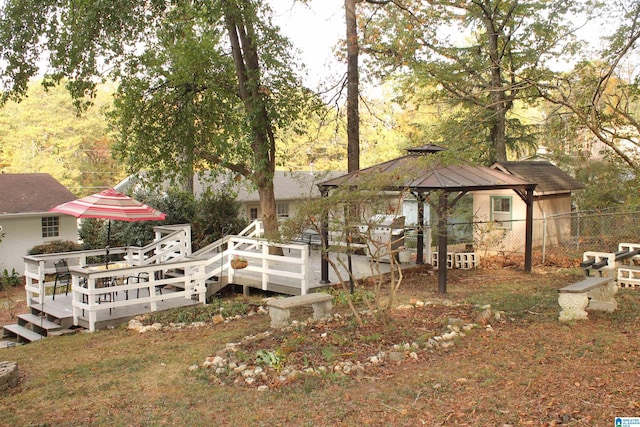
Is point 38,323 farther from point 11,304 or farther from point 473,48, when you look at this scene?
point 473,48

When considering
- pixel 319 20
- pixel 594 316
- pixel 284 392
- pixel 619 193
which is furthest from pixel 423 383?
pixel 619 193

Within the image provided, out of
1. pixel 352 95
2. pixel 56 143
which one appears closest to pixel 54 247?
pixel 352 95

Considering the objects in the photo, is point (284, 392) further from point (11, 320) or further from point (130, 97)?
point (130, 97)

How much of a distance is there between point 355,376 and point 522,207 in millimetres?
13130

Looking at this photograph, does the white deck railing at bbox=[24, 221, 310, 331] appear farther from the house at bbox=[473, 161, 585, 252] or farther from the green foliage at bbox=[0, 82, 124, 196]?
the green foliage at bbox=[0, 82, 124, 196]

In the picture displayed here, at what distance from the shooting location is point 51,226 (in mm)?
20219

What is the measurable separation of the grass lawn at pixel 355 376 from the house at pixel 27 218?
12640mm

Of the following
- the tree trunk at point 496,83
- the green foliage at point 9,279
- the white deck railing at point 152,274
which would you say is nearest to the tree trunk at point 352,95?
the white deck railing at point 152,274

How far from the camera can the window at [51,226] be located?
2002 cm

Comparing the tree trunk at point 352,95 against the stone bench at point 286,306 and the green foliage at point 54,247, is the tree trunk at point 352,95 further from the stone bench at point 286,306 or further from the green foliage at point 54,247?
the green foliage at point 54,247

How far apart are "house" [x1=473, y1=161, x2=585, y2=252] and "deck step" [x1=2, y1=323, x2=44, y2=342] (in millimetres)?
12152

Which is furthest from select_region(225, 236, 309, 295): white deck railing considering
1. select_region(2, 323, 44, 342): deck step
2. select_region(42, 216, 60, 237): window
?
select_region(42, 216, 60, 237): window

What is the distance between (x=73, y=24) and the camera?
36.0 feet

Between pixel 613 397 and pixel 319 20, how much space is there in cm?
1428
